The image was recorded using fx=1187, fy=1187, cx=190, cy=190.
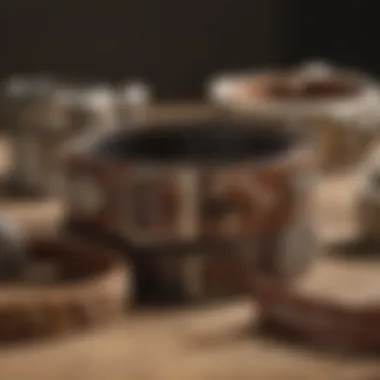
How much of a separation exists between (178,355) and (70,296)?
6 centimetres

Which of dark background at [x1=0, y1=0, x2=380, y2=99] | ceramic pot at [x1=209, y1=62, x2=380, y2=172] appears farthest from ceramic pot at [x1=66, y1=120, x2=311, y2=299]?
dark background at [x1=0, y1=0, x2=380, y2=99]

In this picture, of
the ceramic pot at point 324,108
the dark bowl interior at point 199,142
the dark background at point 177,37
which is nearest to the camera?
the dark bowl interior at point 199,142

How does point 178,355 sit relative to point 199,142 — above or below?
below

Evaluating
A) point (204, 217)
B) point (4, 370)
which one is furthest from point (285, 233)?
A: point (4, 370)

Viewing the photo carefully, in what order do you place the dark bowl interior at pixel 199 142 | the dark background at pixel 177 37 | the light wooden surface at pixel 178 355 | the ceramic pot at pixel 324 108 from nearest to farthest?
the light wooden surface at pixel 178 355
the dark bowl interior at pixel 199 142
the ceramic pot at pixel 324 108
the dark background at pixel 177 37

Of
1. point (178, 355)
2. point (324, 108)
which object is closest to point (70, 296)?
point (178, 355)

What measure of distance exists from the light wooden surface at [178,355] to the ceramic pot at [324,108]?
22 centimetres

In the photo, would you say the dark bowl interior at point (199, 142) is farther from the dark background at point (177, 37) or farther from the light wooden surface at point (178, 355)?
the dark background at point (177, 37)

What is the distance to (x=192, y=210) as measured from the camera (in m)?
0.55

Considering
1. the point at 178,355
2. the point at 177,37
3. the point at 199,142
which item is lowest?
the point at 178,355

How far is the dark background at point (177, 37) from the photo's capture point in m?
1.09

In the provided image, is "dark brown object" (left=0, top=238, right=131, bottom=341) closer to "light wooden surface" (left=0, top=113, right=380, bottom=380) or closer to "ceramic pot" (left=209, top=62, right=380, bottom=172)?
"light wooden surface" (left=0, top=113, right=380, bottom=380)

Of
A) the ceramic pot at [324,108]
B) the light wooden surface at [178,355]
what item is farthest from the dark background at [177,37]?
the light wooden surface at [178,355]

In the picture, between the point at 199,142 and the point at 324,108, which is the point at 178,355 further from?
the point at 324,108
